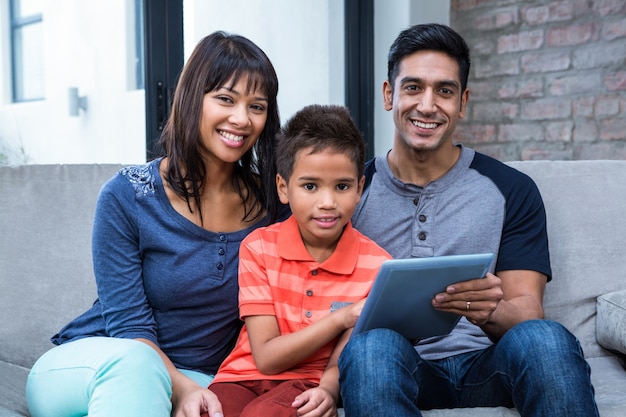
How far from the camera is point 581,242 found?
5.96 feet

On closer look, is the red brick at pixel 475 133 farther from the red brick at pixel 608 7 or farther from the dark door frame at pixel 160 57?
the dark door frame at pixel 160 57

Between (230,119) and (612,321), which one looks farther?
(612,321)

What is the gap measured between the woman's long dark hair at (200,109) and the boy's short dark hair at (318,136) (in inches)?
3.6

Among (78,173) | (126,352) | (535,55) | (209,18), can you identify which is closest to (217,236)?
(126,352)

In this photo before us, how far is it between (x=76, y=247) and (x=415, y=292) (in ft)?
2.86

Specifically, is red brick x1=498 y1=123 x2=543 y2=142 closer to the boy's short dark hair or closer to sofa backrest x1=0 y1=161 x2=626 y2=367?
sofa backrest x1=0 y1=161 x2=626 y2=367

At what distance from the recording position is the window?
98.3 inches

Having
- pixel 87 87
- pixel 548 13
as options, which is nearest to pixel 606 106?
pixel 548 13

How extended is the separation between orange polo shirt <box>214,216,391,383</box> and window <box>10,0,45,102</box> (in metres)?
1.43

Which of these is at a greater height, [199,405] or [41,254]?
[41,254]

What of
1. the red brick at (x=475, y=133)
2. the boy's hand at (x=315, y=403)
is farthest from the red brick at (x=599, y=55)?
the boy's hand at (x=315, y=403)

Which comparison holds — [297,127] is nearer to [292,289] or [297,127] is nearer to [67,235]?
[292,289]

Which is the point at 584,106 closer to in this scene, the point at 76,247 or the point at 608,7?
the point at 608,7

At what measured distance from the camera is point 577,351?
4.14 ft
